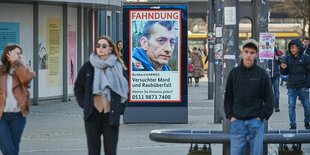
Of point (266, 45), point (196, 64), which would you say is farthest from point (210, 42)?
point (266, 45)

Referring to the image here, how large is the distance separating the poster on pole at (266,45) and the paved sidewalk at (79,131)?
1.69 metres

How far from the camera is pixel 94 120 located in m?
7.23

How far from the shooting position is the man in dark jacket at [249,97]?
738 centimetres

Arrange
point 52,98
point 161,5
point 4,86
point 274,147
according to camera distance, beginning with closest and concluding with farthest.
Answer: point 4,86, point 274,147, point 161,5, point 52,98

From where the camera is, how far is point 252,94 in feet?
24.1

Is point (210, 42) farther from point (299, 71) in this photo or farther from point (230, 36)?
point (230, 36)

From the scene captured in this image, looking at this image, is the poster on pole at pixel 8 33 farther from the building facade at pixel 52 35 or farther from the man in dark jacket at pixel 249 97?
the man in dark jacket at pixel 249 97

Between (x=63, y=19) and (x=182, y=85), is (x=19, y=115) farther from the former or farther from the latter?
(x=63, y=19)

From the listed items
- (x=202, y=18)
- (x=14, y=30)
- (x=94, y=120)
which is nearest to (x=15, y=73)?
(x=94, y=120)

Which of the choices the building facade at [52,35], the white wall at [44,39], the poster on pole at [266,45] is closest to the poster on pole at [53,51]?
the building facade at [52,35]

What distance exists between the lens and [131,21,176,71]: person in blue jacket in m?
13.9

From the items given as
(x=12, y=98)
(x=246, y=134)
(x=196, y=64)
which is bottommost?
(x=246, y=134)

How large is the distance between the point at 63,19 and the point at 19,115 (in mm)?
11999

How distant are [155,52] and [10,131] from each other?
640cm
